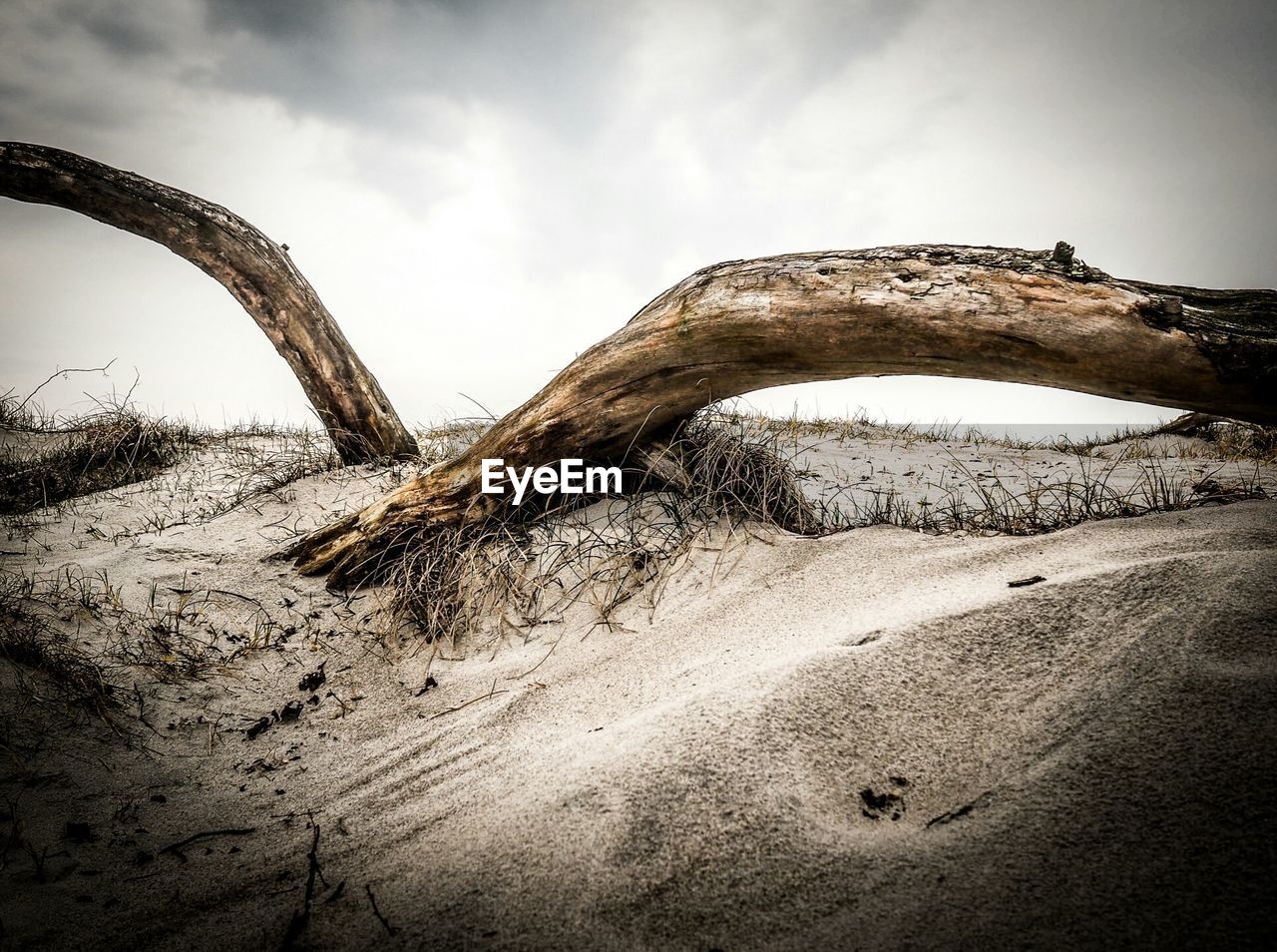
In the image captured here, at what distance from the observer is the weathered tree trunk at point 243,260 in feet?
14.9

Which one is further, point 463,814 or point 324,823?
point 324,823

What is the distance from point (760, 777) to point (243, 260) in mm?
5201

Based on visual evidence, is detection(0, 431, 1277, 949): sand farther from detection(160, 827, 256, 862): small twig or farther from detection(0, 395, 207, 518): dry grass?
detection(0, 395, 207, 518): dry grass

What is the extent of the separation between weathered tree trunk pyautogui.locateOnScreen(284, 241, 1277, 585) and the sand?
0.65m

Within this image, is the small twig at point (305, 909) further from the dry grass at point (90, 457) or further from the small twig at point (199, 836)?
the dry grass at point (90, 457)

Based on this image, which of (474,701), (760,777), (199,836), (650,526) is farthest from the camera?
(650,526)

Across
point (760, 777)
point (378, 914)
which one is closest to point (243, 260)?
point (378, 914)

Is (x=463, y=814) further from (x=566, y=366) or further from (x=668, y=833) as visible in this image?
(x=566, y=366)

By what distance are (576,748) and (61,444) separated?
643cm

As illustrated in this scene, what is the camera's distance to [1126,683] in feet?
4.84

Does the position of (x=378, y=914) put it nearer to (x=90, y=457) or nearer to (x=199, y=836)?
(x=199, y=836)

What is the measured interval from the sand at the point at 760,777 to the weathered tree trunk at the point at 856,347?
65cm

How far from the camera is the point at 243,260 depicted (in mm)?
4582

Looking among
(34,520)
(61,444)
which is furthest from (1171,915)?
(61,444)
